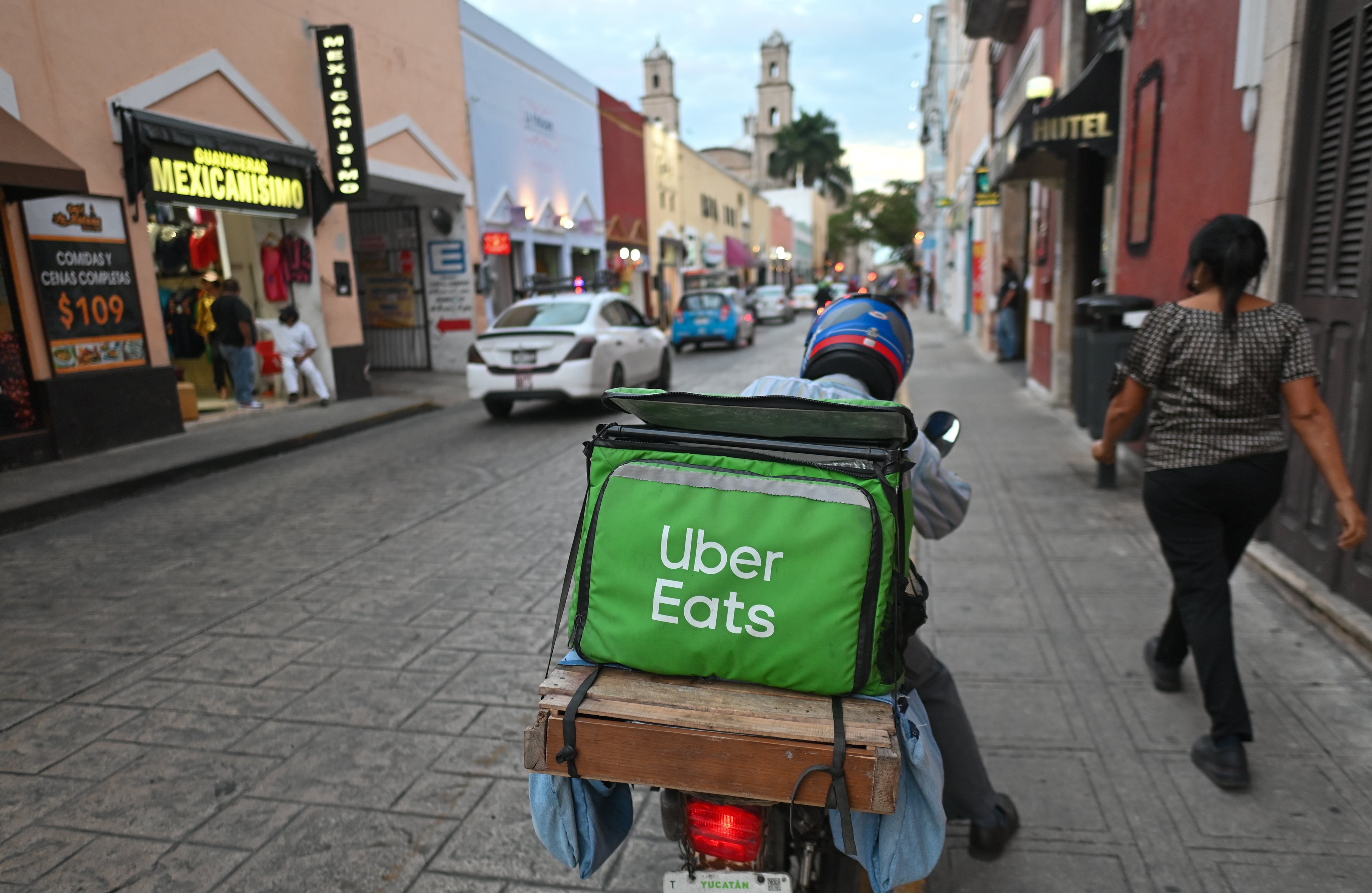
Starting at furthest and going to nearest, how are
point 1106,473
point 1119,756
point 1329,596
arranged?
point 1106,473, point 1329,596, point 1119,756

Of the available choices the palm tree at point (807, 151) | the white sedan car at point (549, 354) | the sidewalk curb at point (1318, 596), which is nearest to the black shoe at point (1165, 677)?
the sidewalk curb at point (1318, 596)

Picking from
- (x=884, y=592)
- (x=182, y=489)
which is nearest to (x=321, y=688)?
(x=884, y=592)

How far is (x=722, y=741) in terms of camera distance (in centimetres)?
160

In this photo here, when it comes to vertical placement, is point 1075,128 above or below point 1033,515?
above

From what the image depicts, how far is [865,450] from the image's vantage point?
5.64 feet

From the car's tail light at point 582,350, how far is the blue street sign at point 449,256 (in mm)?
8005

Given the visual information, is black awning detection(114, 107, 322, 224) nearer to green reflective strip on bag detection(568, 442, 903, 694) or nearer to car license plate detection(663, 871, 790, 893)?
green reflective strip on bag detection(568, 442, 903, 694)

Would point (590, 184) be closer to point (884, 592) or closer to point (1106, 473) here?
point (1106, 473)

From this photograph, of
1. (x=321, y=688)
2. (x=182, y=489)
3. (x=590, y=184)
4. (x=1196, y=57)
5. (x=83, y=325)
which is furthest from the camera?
(x=590, y=184)

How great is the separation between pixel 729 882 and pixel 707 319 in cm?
2121

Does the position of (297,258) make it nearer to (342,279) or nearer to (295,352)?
(342,279)

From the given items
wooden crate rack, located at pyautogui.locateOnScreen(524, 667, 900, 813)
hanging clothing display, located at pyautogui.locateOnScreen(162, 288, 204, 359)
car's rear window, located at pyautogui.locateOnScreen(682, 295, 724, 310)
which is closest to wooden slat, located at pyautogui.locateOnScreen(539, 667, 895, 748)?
wooden crate rack, located at pyautogui.locateOnScreen(524, 667, 900, 813)

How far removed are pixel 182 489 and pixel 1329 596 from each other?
8791mm

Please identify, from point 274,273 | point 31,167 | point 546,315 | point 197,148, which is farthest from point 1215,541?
point 274,273
